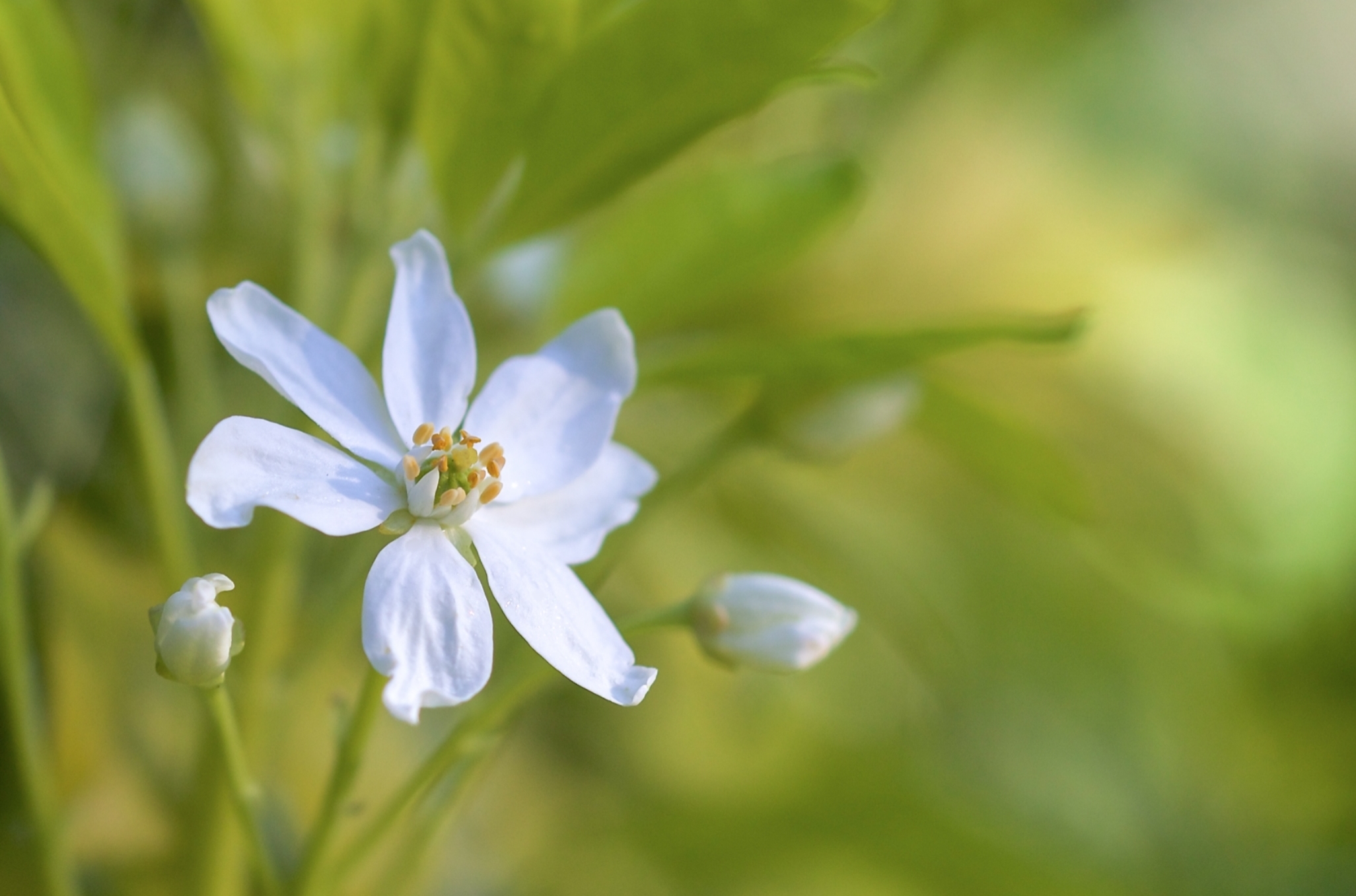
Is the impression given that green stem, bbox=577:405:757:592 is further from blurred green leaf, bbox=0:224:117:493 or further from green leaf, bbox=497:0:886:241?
blurred green leaf, bbox=0:224:117:493

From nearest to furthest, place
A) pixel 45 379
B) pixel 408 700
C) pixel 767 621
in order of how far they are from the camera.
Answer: pixel 408 700, pixel 767 621, pixel 45 379

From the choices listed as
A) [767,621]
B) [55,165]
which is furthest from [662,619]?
[55,165]

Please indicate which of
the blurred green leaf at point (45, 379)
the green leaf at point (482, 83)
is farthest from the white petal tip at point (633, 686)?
the blurred green leaf at point (45, 379)

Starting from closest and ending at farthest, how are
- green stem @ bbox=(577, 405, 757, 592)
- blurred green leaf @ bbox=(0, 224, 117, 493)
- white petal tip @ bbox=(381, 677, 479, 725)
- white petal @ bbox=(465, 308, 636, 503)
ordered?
white petal tip @ bbox=(381, 677, 479, 725) → white petal @ bbox=(465, 308, 636, 503) → green stem @ bbox=(577, 405, 757, 592) → blurred green leaf @ bbox=(0, 224, 117, 493)

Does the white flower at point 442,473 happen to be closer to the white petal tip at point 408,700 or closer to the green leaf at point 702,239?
the white petal tip at point 408,700

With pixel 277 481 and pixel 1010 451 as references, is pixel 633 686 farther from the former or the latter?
→ pixel 1010 451

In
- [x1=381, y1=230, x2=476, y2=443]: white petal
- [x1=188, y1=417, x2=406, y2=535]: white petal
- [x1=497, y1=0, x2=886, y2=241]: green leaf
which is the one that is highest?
[x1=497, y1=0, x2=886, y2=241]: green leaf

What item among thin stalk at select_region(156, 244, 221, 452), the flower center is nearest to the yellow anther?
the flower center
